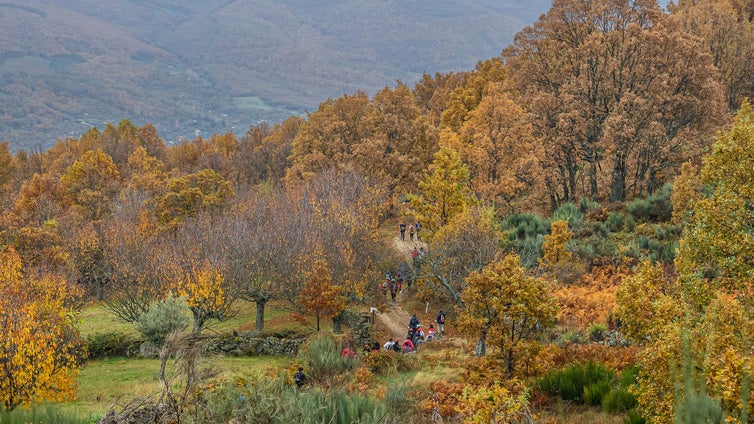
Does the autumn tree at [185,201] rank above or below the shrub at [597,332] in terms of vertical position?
above

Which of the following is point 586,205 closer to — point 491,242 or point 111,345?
point 491,242

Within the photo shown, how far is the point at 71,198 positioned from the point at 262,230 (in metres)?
34.8

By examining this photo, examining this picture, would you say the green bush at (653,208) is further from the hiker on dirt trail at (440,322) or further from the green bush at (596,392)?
the green bush at (596,392)

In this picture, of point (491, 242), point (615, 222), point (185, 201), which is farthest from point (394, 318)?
point (185, 201)

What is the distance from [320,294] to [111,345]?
1114 cm

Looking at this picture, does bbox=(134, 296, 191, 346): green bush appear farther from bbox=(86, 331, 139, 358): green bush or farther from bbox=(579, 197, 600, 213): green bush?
bbox=(579, 197, 600, 213): green bush

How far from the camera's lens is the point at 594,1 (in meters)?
39.5

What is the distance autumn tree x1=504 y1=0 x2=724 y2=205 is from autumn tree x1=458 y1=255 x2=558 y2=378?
23.9m

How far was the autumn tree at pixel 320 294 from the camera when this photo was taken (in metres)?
26.4

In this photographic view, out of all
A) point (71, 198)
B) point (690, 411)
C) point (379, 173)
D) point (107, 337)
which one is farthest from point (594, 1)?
point (71, 198)

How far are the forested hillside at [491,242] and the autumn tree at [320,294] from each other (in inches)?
4.2

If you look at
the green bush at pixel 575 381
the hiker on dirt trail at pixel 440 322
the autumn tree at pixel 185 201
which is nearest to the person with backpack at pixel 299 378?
the green bush at pixel 575 381

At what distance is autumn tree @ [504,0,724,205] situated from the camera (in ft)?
116

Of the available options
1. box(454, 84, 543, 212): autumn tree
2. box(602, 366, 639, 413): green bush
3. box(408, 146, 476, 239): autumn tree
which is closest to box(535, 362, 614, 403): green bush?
box(602, 366, 639, 413): green bush
